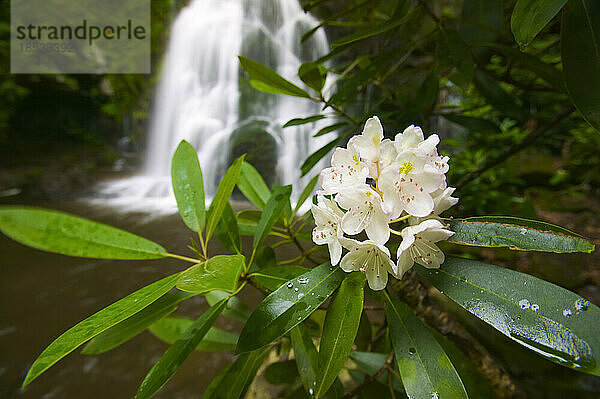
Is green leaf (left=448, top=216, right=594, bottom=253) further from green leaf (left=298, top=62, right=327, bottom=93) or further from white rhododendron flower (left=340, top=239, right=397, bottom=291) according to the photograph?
green leaf (left=298, top=62, right=327, bottom=93)

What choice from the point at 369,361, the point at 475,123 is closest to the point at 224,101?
the point at 475,123

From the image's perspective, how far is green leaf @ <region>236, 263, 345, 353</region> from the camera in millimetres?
260

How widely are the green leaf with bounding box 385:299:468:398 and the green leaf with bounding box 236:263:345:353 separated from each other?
78 mm

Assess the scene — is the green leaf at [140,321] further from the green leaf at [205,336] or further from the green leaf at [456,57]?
the green leaf at [456,57]

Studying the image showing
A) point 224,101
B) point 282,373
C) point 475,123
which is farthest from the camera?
point 224,101

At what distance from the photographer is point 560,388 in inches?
28.3

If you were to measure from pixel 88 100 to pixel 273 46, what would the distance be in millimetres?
2449

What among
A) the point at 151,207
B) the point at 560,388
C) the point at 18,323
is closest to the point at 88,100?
the point at 151,207

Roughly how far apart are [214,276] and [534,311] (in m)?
0.25

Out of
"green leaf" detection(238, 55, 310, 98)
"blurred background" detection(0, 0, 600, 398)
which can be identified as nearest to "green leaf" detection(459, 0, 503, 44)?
"blurred background" detection(0, 0, 600, 398)

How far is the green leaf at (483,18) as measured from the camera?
0.61 meters

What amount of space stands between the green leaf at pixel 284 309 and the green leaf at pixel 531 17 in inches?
13.6

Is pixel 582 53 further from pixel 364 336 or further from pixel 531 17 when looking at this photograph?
pixel 364 336

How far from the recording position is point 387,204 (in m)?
0.28
